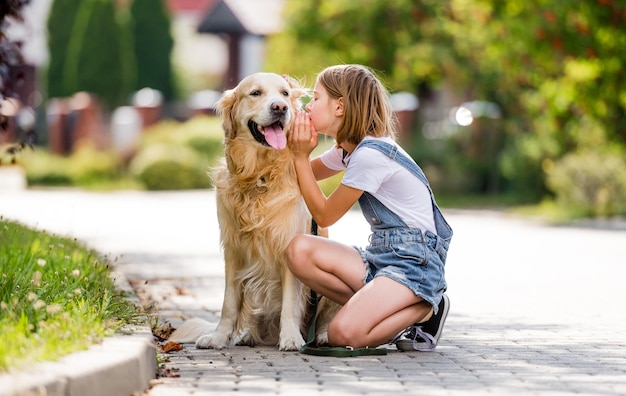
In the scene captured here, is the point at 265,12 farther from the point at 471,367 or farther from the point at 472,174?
the point at 471,367

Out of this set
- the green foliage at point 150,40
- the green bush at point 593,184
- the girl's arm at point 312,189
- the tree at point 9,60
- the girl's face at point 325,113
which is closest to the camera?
the girl's arm at point 312,189

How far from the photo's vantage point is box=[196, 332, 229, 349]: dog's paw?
7.10 m

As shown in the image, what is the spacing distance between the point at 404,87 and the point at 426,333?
27.3m

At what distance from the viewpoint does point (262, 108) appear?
696cm

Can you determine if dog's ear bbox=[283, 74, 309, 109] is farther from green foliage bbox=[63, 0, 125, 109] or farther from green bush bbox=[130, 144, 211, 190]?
green foliage bbox=[63, 0, 125, 109]

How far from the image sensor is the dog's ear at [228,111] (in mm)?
7234

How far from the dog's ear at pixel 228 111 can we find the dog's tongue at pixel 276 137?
31cm

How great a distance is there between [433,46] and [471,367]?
24.3 metres

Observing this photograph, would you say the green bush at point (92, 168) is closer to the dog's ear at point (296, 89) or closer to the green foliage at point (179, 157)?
the green foliage at point (179, 157)

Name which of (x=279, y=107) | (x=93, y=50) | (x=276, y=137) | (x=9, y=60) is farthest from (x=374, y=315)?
(x=93, y=50)

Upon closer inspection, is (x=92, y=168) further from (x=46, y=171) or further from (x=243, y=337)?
(x=243, y=337)

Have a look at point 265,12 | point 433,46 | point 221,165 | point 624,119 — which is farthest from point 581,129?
point 265,12

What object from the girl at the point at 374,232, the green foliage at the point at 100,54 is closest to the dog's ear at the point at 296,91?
the girl at the point at 374,232

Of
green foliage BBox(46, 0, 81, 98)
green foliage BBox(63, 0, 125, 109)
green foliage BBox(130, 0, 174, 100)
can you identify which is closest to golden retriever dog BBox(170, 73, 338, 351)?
green foliage BBox(63, 0, 125, 109)
